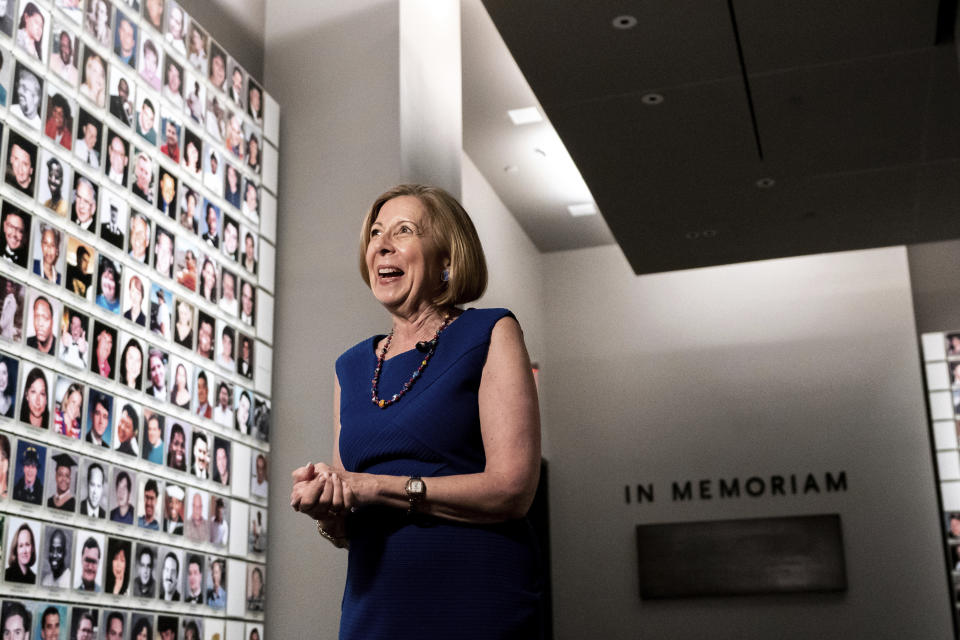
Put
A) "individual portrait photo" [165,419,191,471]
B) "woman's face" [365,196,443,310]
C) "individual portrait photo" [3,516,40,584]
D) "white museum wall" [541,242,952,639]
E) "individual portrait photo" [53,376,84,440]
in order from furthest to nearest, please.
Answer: "white museum wall" [541,242,952,639], "individual portrait photo" [165,419,191,471], "individual portrait photo" [53,376,84,440], "individual portrait photo" [3,516,40,584], "woman's face" [365,196,443,310]

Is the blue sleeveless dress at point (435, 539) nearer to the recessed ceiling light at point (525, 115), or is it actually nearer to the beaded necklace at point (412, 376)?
the beaded necklace at point (412, 376)

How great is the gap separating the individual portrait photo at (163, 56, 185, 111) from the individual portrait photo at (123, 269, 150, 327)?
62cm

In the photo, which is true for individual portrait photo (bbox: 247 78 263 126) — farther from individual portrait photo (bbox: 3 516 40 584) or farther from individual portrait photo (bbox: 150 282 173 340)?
individual portrait photo (bbox: 3 516 40 584)

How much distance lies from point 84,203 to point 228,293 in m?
0.80

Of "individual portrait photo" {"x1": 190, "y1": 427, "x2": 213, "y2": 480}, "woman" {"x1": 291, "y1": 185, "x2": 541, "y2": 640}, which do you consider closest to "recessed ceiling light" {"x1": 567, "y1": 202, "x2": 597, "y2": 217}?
"individual portrait photo" {"x1": 190, "y1": 427, "x2": 213, "y2": 480}

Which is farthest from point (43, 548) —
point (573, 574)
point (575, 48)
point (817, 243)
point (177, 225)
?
point (573, 574)

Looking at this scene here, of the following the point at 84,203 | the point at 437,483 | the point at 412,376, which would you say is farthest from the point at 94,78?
the point at 437,483

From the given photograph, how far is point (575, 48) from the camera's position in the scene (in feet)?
16.7

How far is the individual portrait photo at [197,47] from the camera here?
3.56m

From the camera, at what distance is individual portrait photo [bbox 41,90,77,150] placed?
2.80 meters

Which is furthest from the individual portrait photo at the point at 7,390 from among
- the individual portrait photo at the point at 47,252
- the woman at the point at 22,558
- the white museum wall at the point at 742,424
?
the white museum wall at the point at 742,424

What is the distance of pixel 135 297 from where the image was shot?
3111 millimetres

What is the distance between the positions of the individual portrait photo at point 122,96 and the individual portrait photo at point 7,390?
863 millimetres

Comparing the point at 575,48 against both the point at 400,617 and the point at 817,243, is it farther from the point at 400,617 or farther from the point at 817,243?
the point at 400,617
